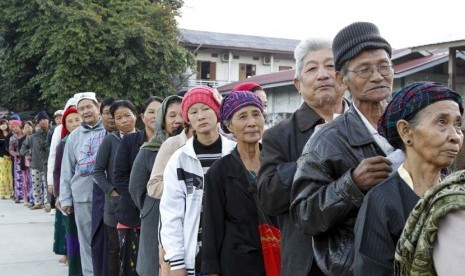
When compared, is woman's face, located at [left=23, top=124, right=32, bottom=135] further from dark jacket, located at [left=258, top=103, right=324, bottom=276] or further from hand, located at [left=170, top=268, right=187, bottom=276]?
dark jacket, located at [left=258, top=103, right=324, bottom=276]

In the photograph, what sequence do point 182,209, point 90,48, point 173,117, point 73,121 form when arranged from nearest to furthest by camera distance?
point 182,209 → point 173,117 → point 73,121 → point 90,48

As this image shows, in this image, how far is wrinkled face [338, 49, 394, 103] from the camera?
87.4 inches

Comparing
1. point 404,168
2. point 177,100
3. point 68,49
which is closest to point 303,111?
point 404,168

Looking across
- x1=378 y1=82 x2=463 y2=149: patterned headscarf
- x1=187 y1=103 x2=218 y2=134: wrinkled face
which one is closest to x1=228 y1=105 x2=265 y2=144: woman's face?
x1=187 y1=103 x2=218 y2=134: wrinkled face

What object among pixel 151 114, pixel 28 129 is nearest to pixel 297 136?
pixel 151 114

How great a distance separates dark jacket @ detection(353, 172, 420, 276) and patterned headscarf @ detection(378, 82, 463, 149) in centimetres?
26

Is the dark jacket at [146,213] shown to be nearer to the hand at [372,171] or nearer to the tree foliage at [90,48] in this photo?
the hand at [372,171]

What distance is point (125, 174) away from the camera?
17.6 ft

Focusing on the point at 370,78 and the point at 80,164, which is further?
the point at 80,164

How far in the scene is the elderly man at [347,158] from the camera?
198cm

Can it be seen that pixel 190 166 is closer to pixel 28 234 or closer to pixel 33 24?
pixel 28 234

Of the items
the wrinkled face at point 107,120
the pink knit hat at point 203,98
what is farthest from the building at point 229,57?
the pink knit hat at point 203,98

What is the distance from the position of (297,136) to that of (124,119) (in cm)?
349

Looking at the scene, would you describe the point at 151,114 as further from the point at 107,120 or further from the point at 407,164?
the point at 407,164
